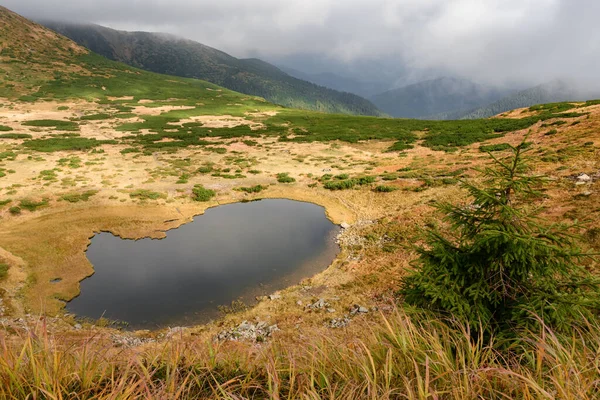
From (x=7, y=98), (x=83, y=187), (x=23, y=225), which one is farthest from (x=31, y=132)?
(x=7, y=98)

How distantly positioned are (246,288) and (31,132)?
57.5 m

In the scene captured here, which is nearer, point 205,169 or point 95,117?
point 205,169

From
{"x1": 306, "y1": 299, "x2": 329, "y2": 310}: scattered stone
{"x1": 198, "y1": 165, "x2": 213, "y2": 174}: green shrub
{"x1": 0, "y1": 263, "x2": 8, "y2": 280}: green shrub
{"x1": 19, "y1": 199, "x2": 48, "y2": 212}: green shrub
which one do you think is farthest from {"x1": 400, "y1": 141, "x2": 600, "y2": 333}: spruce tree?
{"x1": 198, "y1": 165, "x2": 213, "y2": 174}: green shrub

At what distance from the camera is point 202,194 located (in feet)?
85.8

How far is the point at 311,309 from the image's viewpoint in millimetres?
12680

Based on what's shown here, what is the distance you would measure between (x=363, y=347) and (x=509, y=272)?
449 cm

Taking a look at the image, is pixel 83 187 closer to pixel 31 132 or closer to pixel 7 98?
pixel 31 132

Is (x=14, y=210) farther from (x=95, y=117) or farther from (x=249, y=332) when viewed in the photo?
(x=95, y=117)

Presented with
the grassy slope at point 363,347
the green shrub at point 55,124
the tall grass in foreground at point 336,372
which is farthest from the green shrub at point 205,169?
the green shrub at point 55,124

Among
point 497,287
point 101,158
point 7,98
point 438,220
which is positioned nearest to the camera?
point 497,287

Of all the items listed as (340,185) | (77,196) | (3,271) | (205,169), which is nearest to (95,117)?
(205,169)

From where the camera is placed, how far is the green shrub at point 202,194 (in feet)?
84.8

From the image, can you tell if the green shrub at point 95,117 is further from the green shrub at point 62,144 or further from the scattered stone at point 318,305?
the scattered stone at point 318,305

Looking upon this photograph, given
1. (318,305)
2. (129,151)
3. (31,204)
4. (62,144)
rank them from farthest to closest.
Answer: (62,144) < (129,151) < (31,204) < (318,305)
